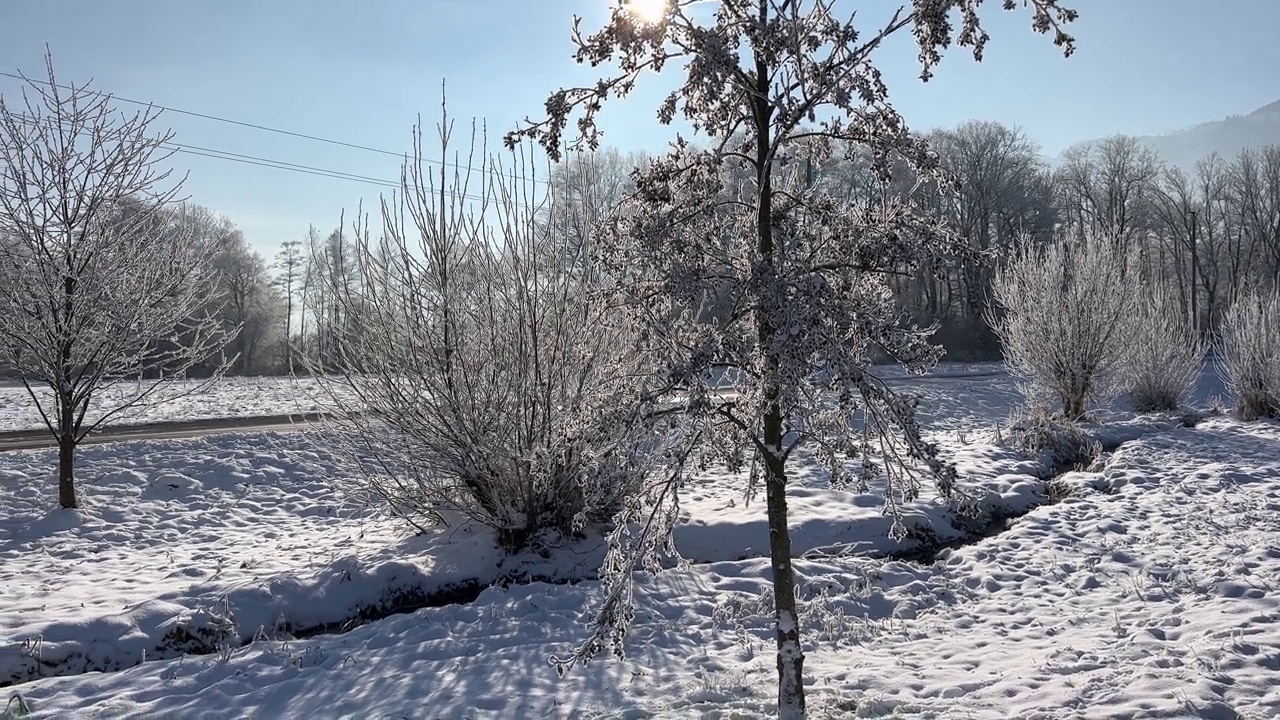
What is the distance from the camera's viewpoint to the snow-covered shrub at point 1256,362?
46.8ft

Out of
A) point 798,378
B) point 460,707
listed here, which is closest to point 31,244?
point 460,707

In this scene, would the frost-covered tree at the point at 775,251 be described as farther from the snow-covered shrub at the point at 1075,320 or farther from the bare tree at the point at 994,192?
the bare tree at the point at 994,192

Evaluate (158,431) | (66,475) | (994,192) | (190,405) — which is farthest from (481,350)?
(994,192)

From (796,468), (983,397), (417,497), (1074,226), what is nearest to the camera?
(417,497)

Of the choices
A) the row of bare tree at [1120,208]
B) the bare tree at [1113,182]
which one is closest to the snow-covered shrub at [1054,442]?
the row of bare tree at [1120,208]

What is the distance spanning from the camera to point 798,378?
313cm

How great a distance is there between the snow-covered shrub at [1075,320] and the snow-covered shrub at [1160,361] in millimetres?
2048

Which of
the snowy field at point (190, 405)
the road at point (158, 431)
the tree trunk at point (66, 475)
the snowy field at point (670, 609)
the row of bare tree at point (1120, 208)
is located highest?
the row of bare tree at point (1120, 208)

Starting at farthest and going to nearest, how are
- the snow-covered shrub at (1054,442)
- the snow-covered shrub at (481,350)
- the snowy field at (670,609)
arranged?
the snow-covered shrub at (1054,442) < the snow-covered shrub at (481,350) < the snowy field at (670,609)

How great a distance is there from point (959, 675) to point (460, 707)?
3.05 m

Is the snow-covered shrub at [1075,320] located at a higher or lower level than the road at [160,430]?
higher

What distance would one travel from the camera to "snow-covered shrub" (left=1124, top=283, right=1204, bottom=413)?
1581 cm

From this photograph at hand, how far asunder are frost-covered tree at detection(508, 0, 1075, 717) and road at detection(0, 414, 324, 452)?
9.71 meters

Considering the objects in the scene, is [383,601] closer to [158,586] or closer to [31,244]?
[158,586]
